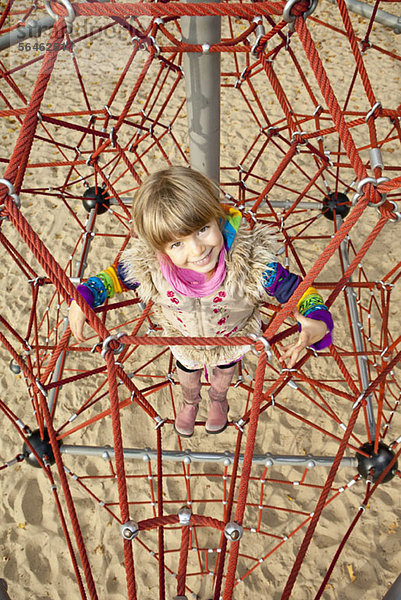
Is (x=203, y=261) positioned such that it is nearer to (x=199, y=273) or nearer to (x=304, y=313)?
(x=199, y=273)

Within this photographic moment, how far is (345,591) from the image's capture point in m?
1.56

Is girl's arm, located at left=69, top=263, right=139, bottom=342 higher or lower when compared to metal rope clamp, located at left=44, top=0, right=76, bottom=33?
lower

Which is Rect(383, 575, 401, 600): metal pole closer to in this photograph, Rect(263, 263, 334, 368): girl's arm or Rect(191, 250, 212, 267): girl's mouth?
Rect(263, 263, 334, 368): girl's arm

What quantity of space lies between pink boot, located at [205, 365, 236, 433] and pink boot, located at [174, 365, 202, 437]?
0.13 feet

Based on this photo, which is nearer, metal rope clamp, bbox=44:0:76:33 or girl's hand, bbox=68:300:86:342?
metal rope clamp, bbox=44:0:76:33

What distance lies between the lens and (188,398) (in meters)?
1.27

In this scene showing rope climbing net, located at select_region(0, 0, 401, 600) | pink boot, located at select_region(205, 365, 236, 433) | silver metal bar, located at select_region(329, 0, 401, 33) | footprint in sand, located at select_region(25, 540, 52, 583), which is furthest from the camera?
footprint in sand, located at select_region(25, 540, 52, 583)

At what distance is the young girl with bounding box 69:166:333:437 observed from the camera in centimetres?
76

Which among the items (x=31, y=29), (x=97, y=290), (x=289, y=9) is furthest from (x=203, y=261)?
(x=31, y=29)

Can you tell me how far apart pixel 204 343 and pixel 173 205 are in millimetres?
222

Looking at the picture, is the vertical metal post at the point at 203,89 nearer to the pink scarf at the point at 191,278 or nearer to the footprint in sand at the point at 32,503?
the pink scarf at the point at 191,278

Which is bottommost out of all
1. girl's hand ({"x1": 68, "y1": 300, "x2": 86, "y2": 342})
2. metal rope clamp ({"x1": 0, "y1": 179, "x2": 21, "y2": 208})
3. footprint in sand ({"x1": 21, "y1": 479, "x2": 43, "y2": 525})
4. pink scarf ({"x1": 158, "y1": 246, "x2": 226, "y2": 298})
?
footprint in sand ({"x1": 21, "y1": 479, "x2": 43, "y2": 525})

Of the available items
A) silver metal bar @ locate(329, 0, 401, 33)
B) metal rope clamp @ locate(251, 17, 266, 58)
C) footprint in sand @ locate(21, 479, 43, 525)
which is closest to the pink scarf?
metal rope clamp @ locate(251, 17, 266, 58)

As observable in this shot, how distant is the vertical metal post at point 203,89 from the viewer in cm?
98
